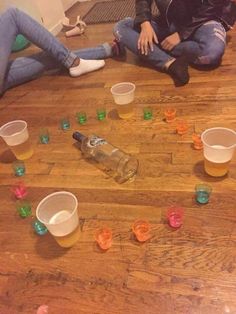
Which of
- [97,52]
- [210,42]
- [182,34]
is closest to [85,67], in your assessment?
[97,52]

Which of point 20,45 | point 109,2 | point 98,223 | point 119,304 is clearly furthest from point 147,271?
point 109,2

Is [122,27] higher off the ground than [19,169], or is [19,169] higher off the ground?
[122,27]

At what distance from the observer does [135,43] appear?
1.77m

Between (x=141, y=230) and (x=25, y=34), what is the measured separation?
1.29 m

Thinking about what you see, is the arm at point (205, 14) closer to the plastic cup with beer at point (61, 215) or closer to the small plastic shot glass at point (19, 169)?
the small plastic shot glass at point (19, 169)

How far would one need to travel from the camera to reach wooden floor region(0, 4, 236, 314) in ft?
2.71

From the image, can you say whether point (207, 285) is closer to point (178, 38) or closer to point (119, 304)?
point (119, 304)

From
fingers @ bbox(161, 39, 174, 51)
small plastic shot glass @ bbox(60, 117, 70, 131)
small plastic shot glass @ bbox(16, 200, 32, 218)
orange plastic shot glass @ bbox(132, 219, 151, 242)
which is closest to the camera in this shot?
orange plastic shot glass @ bbox(132, 219, 151, 242)

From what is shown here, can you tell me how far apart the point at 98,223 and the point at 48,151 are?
454 mm

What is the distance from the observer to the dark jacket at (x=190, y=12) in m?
1.61

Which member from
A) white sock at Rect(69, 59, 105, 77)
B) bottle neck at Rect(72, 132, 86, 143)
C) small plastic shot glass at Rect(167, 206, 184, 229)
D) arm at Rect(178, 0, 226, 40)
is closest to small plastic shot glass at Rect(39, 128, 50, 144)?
bottle neck at Rect(72, 132, 86, 143)

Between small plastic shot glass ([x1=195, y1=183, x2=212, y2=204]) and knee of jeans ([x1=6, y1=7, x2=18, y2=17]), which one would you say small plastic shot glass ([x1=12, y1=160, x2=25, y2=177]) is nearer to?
small plastic shot glass ([x1=195, y1=183, x2=212, y2=204])

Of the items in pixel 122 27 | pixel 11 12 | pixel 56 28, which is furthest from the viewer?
pixel 56 28

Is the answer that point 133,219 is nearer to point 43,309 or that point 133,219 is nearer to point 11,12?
point 43,309
